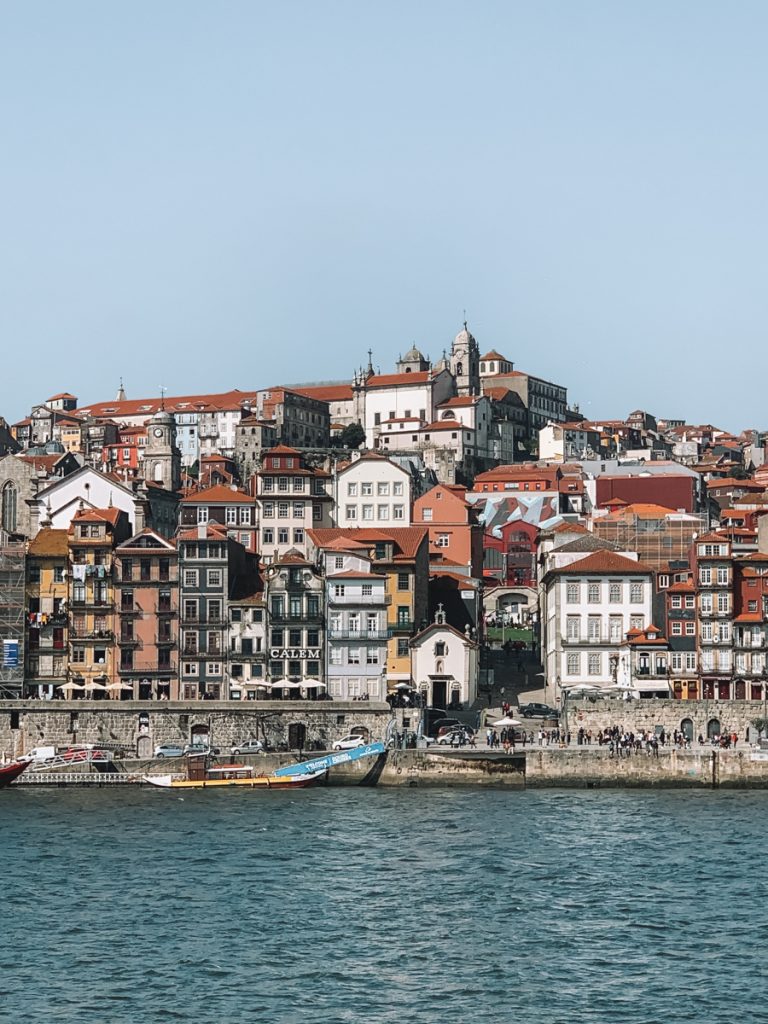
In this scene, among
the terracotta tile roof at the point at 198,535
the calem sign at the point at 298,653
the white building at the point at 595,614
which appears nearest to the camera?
the calem sign at the point at 298,653

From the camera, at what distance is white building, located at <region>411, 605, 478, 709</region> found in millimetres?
103750

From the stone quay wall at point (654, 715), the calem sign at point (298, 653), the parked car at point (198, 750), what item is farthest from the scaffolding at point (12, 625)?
the stone quay wall at point (654, 715)

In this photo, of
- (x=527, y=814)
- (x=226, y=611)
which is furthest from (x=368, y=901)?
(x=226, y=611)

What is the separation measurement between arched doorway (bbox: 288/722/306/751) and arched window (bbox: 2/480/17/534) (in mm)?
67141

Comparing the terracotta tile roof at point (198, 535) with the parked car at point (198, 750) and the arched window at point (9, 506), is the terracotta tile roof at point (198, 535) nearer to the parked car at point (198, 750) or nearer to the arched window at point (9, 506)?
the parked car at point (198, 750)

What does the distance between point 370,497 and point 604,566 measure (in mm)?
24186

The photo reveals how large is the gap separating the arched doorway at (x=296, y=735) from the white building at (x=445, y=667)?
10782 millimetres

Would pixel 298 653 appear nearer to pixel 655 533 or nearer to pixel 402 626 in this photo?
pixel 402 626

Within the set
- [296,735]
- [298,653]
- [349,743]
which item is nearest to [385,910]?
[349,743]

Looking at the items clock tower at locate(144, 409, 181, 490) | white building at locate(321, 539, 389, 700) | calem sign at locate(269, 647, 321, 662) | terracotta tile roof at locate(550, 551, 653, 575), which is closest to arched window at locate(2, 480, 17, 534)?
clock tower at locate(144, 409, 181, 490)

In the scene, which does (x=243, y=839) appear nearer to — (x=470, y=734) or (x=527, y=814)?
(x=527, y=814)

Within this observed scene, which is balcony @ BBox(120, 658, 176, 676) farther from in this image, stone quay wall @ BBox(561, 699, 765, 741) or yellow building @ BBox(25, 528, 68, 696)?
stone quay wall @ BBox(561, 699, 765, 741)

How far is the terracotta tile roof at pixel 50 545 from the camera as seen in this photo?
342 ft

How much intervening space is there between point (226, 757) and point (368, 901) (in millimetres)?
33551
